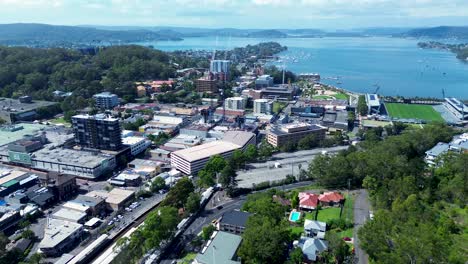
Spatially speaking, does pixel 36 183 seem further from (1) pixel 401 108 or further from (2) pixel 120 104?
(1) pixel 401 108

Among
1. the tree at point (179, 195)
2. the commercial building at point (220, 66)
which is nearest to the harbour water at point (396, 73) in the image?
the commercial building at point (220, 66)

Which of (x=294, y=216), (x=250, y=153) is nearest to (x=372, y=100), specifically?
(x=250, y=153)

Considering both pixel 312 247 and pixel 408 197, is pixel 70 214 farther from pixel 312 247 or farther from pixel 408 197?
pixel 408 197

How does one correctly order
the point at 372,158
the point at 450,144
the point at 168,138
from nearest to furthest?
the point at 372,158
the point at 450,144
the point at 168,138

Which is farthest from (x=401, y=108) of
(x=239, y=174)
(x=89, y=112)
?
(x=89, y=112)

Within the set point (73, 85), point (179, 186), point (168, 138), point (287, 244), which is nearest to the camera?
point (287, 244)

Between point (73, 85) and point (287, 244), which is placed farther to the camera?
point (73, 85)
